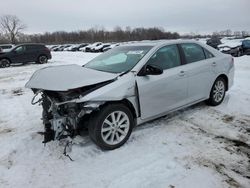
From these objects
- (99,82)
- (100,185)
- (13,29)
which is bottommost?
(100,185)

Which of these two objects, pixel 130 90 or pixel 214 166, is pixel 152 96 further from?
pixel 214 166

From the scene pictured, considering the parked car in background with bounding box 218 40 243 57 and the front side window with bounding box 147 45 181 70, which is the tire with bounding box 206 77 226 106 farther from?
the parked car in background with bounding box 218 40 243 57

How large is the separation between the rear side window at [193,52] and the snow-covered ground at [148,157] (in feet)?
3.71

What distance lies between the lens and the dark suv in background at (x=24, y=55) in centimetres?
1614

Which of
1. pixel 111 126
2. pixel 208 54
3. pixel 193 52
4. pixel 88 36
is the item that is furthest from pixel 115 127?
pixel 88 36

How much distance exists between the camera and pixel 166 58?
4.45 m

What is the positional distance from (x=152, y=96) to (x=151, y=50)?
83 cm

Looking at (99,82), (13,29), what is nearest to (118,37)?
(13,29)

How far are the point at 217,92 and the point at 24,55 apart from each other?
1441 centimetres

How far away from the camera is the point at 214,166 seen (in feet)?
10.5

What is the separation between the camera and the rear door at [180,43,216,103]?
15.5ft

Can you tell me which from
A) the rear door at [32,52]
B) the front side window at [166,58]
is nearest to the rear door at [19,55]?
the rear door at [32,52]

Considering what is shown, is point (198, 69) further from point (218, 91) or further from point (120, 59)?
point (120, 59)

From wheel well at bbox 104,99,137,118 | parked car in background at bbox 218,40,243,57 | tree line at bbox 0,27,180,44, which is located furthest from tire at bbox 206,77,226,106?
tree line at bbox 0,27,180,44
